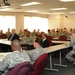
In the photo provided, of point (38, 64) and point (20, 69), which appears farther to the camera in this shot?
point (38, 64)

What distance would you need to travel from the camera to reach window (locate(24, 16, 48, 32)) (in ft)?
60.0

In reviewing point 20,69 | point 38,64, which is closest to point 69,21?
point 38,64

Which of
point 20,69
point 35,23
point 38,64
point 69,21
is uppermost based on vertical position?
point 69,21

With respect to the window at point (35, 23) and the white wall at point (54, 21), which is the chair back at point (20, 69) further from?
the white wall at point (54, 21)

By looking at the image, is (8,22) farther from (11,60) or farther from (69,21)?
(11,60)

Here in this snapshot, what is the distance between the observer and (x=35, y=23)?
19.2 meters

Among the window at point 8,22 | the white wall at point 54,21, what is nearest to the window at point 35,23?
the white wall at point 54,21

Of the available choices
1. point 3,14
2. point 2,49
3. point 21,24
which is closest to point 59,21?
point 21,24

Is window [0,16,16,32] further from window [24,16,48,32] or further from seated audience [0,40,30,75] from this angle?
seated audience [0,40,30,75]

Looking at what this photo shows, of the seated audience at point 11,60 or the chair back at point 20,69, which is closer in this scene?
the chair back at point 20,69

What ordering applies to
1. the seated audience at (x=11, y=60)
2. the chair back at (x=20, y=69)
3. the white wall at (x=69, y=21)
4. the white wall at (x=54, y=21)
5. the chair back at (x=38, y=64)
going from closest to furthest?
the chair back at (x=20, y=69)
the seated audience at (x=11, y=60)
the chair back at (x=38, y=64)
the white wall at (x=69, y=21)
the white wall at (x=54, y=21)

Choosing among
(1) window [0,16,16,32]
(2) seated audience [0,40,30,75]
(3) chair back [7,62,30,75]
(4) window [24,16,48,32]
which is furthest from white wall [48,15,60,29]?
(3) chair back [7,62,30,75]

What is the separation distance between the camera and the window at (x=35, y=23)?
60.0 feet

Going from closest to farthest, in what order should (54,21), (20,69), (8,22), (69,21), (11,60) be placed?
(20,69), (11,60), (8,22), (69,21), (54,21)
